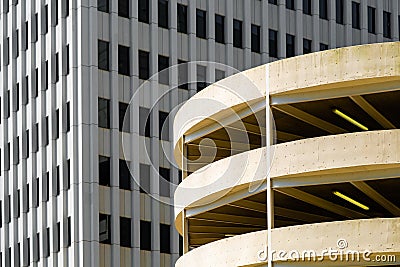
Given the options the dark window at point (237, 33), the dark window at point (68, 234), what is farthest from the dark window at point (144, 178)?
the dark window at point (237, 33)

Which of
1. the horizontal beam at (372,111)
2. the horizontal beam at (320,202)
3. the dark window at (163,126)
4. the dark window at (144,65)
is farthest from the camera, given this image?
the dark window at (144,65)

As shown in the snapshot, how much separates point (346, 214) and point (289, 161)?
6.76m

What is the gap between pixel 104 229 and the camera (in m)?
59.8

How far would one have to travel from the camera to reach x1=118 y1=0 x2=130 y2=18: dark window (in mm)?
62594

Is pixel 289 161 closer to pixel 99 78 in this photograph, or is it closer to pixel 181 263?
pixel 181 263

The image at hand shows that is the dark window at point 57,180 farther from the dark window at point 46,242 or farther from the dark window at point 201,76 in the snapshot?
the dark window at point 201,76

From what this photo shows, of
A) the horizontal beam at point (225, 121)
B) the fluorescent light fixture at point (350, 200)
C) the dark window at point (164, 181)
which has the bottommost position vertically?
the fluorescent light fixture at point (350, 200)

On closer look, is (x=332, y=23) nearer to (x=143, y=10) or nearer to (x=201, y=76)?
(x=201, y=76)

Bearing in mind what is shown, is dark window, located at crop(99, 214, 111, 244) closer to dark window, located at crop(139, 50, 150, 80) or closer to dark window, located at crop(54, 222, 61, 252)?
dark window, located at crop(54, 222, 61, 252)

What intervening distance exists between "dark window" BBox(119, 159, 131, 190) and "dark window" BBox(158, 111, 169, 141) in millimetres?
2377

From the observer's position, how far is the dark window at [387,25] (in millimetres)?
72750

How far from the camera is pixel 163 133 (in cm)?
6228

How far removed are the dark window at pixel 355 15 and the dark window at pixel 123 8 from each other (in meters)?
14.5

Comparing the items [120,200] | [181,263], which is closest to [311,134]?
[181,263]
